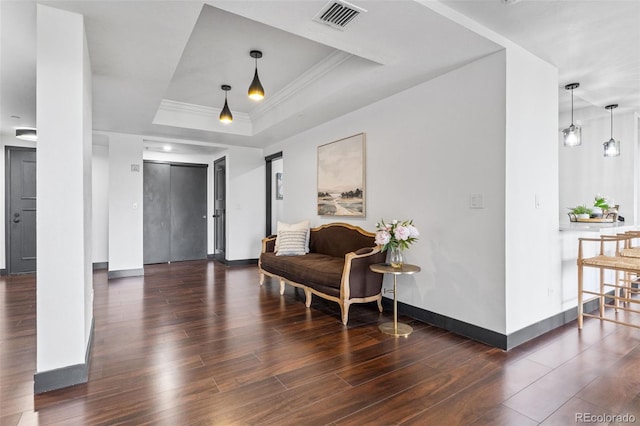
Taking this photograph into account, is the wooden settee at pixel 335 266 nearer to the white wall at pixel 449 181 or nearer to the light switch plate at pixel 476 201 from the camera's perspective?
the white wall at pixel 449 181

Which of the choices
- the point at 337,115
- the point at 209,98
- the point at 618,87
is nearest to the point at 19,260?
the point at 209,98

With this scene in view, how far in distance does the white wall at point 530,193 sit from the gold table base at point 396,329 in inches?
32.6

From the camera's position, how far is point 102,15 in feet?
7.35

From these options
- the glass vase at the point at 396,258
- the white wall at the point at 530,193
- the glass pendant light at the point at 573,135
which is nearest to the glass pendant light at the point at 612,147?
the glass pendant light at the point at 573,135

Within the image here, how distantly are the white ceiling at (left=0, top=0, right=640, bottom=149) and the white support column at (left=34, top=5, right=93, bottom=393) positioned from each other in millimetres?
319

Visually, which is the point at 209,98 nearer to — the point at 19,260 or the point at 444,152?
the point at 444,152

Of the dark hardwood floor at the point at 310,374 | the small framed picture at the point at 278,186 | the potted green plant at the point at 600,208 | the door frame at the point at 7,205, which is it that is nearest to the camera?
the dark hardwood floor at the point at 310,374

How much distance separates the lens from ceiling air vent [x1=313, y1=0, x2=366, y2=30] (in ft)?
7.02

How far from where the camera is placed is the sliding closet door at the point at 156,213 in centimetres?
Answer: 695

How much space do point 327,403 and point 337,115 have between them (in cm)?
359

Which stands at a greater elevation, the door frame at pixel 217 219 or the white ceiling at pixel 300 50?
the white ceiling at pixel 300 50

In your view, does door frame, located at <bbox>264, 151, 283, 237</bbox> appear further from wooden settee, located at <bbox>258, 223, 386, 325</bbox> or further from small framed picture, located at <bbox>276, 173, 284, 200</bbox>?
wooden settee, located at <bbox>258, 223, 386, 325</bbox>

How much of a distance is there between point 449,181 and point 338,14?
1775mm

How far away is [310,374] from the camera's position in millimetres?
2260
